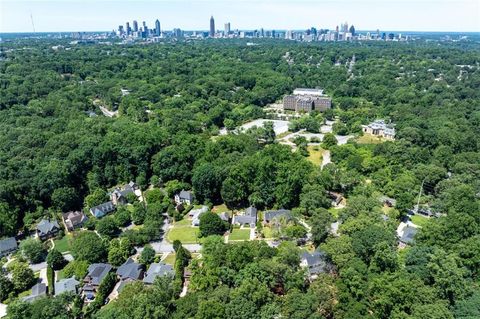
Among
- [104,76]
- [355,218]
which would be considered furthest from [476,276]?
[104,76]

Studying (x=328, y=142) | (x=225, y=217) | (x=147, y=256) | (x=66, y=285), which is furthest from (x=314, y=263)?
(x=328, y=142)

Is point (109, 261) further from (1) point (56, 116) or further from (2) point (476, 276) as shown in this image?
(1) point (56, 116)

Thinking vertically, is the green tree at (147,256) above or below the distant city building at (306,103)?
below

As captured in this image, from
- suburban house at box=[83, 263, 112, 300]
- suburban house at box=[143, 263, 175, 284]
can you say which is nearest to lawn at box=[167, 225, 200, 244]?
suburban house at box=[143, 263, 175, 284]

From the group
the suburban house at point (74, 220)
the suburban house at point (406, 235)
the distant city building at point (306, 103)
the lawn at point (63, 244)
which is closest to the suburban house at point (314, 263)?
the suburban house at point (406, 235)

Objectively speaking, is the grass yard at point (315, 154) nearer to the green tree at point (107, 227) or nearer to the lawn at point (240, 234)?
the lawn at point (240, 234)

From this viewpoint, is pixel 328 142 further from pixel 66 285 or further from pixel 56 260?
pixel 66 285
